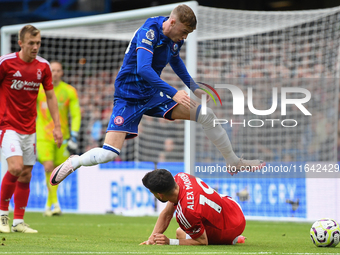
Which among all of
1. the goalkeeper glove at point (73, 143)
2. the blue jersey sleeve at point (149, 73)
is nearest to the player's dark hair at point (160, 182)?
the blue jersey sleeve at point (149, 73)

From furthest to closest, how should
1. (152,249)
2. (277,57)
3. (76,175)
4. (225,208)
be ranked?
(76,175)
(277,57)
(225,208)
(152,249)

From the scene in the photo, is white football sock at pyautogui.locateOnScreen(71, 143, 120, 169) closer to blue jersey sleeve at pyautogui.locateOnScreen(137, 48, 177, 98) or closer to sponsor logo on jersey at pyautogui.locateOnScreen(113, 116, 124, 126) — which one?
sponsor logo on jersey at pyautogui.locateOnScreen(113, 116, 124, 126)

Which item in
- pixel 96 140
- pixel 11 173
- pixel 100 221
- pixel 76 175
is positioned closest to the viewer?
pixel 11 173

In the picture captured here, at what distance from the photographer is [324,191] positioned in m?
8.90

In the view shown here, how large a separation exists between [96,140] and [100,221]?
13.5 ft

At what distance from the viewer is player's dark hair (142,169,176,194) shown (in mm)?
4496

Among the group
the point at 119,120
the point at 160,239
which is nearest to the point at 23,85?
the point at 119,120

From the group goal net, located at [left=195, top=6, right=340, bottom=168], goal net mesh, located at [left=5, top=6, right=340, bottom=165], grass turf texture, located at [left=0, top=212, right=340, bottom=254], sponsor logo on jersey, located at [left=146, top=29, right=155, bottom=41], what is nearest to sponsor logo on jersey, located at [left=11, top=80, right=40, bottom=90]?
grass turf texture, located at [left=0, top=212, right=340, bottom=254]

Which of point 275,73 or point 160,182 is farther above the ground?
point 275,73

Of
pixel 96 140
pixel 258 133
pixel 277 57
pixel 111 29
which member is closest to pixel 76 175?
pixel 96 140

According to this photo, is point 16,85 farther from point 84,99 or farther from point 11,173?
point 84,99

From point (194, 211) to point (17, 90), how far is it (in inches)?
109

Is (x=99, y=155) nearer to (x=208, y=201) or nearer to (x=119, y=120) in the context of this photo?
(x=119, y=120)

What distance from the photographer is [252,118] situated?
862cm
